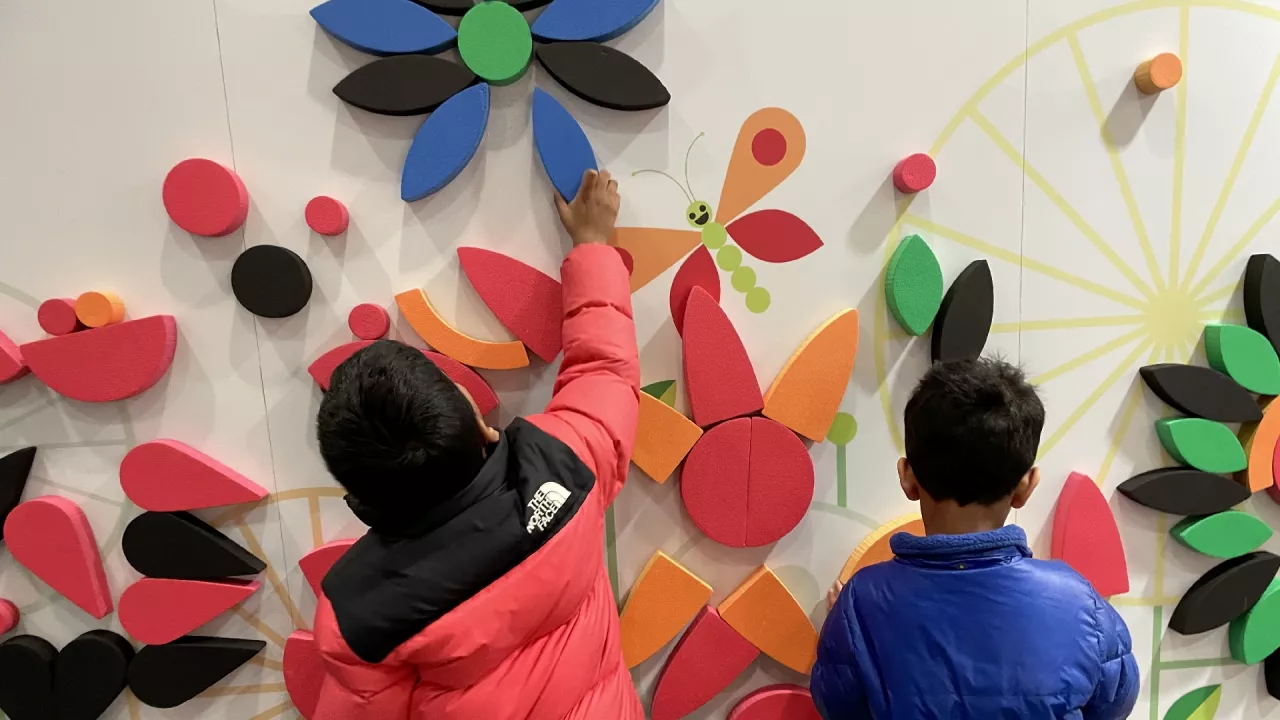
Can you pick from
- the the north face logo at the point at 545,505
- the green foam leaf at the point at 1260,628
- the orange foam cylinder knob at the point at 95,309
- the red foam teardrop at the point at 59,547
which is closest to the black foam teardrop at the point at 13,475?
the red foam teardrop at the point at 59,547

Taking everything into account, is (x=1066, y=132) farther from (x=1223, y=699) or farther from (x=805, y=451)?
(x=1223, y=699)

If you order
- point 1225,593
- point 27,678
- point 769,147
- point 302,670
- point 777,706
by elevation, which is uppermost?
point 769,147

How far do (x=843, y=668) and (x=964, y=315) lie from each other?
1.76 feet

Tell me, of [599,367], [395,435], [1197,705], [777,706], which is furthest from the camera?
[1197,705]

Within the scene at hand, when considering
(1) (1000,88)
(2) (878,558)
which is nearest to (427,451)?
(2) (878,558)

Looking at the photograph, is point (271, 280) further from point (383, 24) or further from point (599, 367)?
point (599, 367)

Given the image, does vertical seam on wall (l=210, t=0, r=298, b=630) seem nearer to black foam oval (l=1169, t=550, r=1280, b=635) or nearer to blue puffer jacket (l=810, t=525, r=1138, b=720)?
blue puffer jacket (l=810, t=525, r=1138, b=720)

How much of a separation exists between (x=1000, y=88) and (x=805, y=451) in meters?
0.60

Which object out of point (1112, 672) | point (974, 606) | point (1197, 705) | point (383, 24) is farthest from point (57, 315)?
point (1197, 705)

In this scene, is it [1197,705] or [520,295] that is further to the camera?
[1197,705]

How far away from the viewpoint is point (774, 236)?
1064mm

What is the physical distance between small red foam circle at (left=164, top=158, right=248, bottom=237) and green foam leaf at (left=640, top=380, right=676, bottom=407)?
0.61m

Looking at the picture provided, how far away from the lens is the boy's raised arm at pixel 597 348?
0.89 m

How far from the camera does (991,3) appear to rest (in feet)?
3.46
